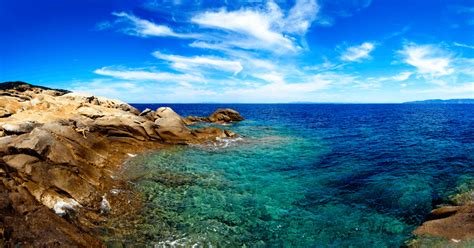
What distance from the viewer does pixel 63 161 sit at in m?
18.9

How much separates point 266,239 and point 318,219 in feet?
11.8

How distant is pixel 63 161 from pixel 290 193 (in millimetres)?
14587

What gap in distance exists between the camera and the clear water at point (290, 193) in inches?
551

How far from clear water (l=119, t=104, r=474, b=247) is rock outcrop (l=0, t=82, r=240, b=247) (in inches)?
100

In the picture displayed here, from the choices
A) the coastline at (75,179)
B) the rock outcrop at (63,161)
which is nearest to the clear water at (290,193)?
the coastline at (75,179)

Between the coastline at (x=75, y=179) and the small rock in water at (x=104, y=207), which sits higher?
the coastline at (x=75, y=179)

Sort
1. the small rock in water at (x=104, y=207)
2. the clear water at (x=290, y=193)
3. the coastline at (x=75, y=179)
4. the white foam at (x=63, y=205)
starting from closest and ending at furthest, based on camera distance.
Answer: the coastline at (x=75, y=179) → the clear water at (x=290, y=193) → the white foam at (x=63, y=205) → the small rock in water at (x=104, y=207)

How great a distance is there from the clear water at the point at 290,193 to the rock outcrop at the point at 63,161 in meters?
2.54

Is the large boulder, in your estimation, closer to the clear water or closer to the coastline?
the coastline

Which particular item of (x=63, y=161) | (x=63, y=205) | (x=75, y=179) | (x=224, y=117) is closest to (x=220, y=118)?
(x=224, y=117)

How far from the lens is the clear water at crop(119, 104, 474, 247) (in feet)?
45.9

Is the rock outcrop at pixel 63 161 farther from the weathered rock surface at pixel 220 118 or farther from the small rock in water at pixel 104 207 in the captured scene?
the weathered rock surface at pixel 220 118

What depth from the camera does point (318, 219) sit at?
15789 millimetres

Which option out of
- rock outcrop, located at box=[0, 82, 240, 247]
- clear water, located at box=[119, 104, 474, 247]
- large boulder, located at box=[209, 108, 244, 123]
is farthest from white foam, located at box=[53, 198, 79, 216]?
large boulder, located at box=[209, 108, 244, 123]
